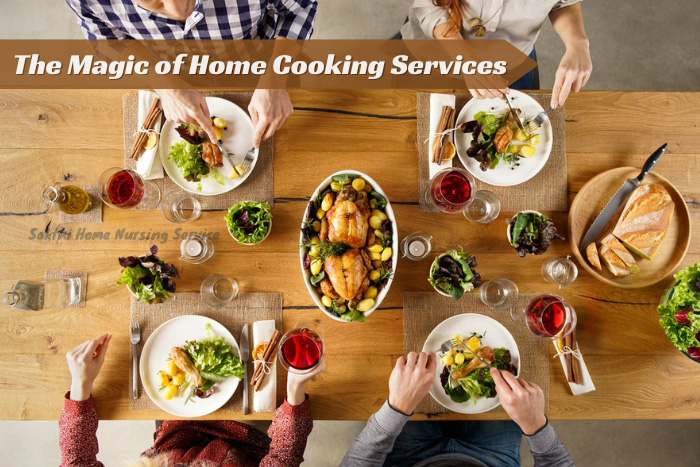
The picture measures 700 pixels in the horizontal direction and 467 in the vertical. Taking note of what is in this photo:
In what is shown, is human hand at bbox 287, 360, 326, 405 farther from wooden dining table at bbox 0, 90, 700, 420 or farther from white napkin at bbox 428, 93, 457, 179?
white napkin at bbox 428, 93, 457, 179

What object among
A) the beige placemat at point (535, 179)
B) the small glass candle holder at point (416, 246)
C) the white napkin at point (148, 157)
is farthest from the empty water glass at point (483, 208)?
the white napkin at point (148, 157)

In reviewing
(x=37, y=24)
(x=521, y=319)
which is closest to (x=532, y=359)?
(x=521, y=319)

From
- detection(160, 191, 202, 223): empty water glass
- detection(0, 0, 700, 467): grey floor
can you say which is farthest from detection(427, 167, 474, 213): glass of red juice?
detection(0, 0, 700, 467): grey floor

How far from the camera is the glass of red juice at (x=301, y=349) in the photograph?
1.43m

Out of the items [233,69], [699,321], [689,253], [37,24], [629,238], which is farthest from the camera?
[37,24]

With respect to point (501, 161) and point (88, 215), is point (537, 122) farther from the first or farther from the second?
point (88, 215)

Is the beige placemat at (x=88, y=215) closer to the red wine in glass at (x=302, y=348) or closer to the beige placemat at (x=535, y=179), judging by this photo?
the red wine in glass at (x=302, y=348)

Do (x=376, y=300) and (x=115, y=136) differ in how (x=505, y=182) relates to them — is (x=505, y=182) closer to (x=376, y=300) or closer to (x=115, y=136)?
(x=376, y=300)

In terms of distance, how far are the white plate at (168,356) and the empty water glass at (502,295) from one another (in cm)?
94

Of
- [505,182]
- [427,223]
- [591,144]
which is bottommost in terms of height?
[427,223]

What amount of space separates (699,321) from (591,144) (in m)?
0.72

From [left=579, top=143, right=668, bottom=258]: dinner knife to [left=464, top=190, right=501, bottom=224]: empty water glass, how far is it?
34 cm

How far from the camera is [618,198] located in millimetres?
1560

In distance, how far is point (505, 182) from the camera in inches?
62.9
